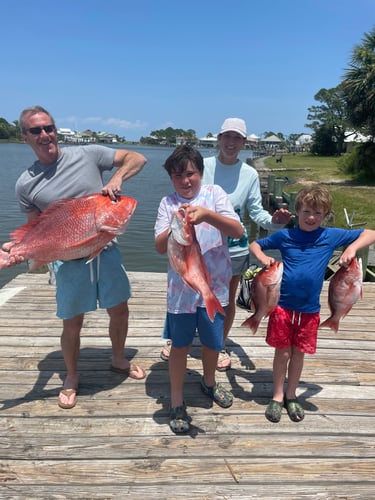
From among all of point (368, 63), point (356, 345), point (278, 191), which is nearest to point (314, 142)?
point (368, 63)

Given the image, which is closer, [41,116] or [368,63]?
[41,116]

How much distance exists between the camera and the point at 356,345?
4043 millimetres

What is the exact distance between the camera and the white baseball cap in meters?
3.01

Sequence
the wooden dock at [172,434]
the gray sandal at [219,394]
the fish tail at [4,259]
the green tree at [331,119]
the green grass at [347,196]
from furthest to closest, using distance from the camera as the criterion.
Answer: the green tree at [331,119]
the green grass at [347,196]
the gray sandal at [219,394]
the fish tail at [4,259]
the wooden dock at [172,434]

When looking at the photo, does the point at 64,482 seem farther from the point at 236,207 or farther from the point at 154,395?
the point at 236,207

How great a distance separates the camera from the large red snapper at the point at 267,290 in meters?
2.71

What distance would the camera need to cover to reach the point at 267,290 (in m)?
2.73

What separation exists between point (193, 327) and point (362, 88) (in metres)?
24.1

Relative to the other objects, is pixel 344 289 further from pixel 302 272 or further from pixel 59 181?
pixel 59 181

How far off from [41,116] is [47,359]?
2293 mm

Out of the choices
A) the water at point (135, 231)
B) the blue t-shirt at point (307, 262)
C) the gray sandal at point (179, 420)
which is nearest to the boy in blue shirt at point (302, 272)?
the blue t-shirt at point (307, 262)

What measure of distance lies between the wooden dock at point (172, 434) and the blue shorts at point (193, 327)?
664 mm

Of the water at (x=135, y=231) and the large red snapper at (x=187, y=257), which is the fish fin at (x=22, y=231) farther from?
the water at (x=135, y=231)

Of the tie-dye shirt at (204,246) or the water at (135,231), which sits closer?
the tie-dye shirt at (204,246)
